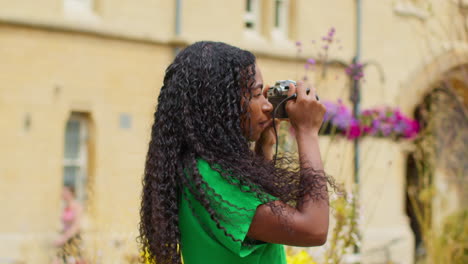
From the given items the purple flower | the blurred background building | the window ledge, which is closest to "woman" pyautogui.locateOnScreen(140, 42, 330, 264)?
the purple flower

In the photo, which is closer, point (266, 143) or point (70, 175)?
point (266, 143)

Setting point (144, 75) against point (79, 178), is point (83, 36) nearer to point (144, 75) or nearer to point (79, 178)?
point (144, 75)

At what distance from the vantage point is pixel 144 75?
32.6 ft

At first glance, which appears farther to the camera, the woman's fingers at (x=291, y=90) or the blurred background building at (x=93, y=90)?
the blurred background building at (x=93, y=90)

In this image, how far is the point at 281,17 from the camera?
1228 cm

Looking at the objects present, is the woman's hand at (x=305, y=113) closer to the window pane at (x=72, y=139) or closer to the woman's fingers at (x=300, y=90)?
the woman's fingers at (x=300, y=90)

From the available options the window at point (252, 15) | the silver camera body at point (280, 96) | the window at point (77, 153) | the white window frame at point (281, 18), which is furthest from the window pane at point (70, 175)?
the silver camera body at point (280, 96)

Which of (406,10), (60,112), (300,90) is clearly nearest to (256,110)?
(300,90)

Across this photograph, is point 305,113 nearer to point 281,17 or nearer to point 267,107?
point 267,107

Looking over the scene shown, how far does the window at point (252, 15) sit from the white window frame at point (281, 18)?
345mm

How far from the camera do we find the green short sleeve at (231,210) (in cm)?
193

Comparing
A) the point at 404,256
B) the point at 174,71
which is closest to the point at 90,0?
the point at 404,256

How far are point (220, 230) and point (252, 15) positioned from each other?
33.3ft

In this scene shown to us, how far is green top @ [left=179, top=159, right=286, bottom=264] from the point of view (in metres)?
1.93
